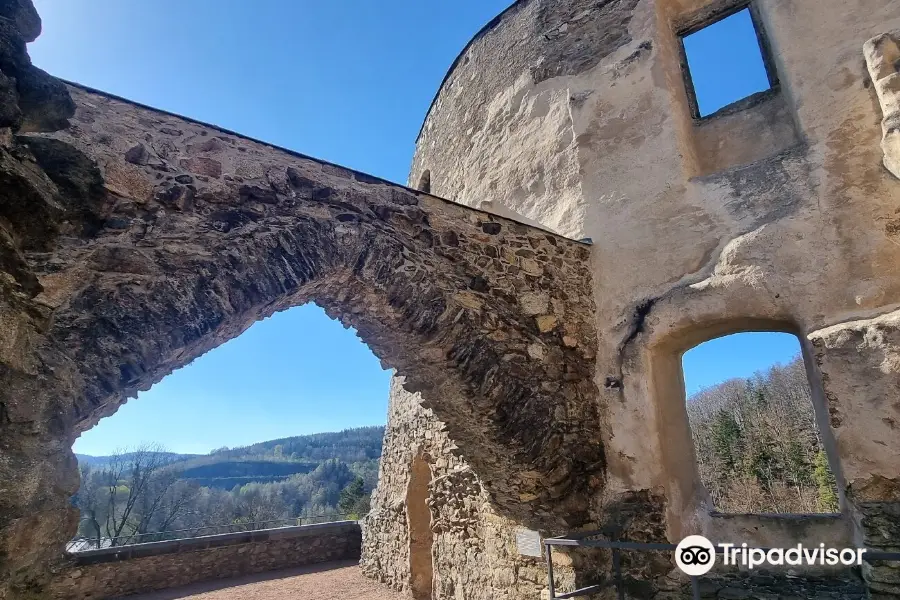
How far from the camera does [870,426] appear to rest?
11.0 feet

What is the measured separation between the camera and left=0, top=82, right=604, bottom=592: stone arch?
6.66 feet

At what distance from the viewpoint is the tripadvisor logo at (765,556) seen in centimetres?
334

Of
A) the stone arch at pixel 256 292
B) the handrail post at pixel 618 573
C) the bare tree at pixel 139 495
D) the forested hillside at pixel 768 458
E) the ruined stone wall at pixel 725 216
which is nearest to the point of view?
the stone arch at pixel 256 292

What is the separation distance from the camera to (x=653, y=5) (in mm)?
5082

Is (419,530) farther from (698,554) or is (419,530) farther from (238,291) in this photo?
(238,291)

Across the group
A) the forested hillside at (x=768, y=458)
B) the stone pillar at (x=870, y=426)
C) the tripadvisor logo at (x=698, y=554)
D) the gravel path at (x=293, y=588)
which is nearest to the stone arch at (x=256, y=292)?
the tripadvisor logo at (x=698, y=554)

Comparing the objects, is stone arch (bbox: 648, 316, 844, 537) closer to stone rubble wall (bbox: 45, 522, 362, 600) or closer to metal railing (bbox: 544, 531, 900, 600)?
metal railing (bbox: 544, 531, 900, 600)

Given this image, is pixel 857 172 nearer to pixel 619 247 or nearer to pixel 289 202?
pixel 619 247

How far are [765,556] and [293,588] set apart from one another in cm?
671

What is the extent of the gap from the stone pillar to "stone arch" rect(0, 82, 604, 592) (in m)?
1.71

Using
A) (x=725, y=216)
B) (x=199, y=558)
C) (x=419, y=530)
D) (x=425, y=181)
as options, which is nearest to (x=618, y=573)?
(x=725, y=216)

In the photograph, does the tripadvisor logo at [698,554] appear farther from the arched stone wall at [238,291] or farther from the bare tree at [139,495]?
the bare tree at [139,495]

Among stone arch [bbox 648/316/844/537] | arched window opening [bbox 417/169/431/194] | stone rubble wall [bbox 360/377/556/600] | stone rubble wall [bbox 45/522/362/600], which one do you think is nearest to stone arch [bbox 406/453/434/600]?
stone rubble wall [bbox 360/377/556/600]

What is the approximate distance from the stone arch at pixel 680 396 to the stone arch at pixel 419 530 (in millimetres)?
3131
